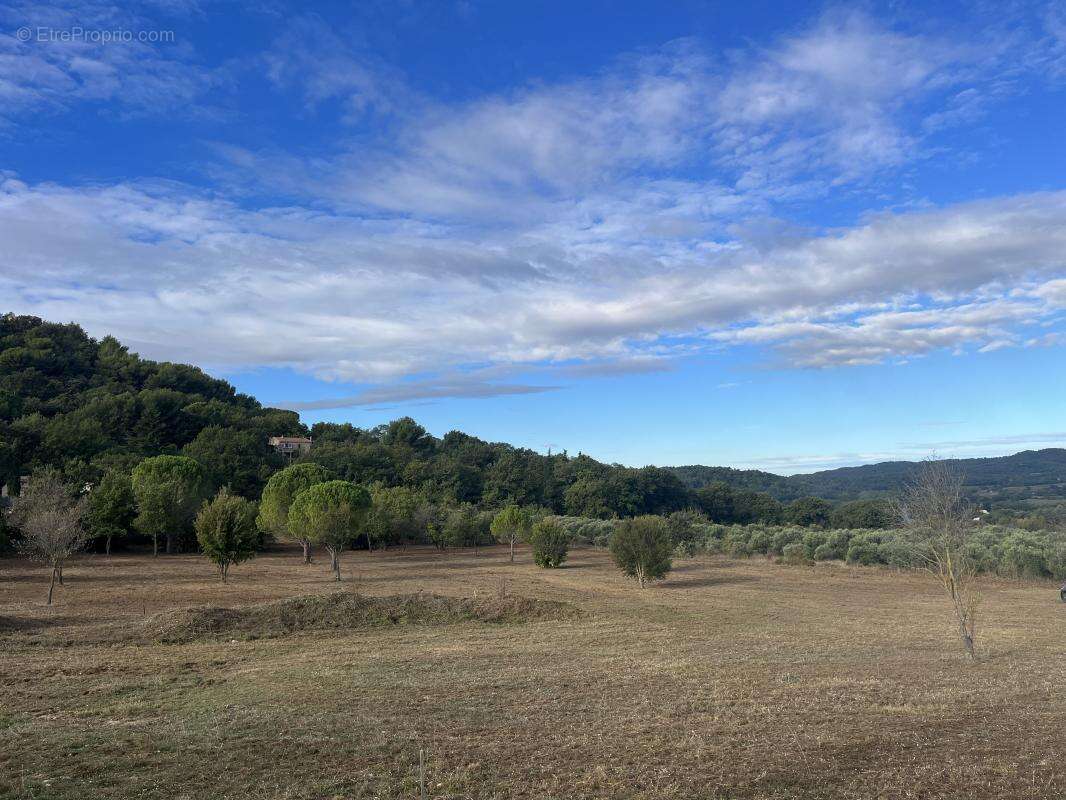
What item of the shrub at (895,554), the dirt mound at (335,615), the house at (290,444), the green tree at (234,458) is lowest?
the shrub at (895,554)

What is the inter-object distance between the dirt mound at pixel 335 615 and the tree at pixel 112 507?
32.7 m

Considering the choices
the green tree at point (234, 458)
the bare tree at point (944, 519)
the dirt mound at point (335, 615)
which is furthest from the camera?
the green tree at point (234, 458)

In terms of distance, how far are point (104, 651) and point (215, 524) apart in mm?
19627

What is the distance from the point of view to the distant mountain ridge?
330 feet

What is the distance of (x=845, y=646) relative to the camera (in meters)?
18.4

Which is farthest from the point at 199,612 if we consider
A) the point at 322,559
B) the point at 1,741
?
the point at 322,559

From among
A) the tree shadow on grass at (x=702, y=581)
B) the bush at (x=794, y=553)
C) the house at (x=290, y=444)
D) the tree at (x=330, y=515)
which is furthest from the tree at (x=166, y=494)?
the bush at (x=794, y=553)

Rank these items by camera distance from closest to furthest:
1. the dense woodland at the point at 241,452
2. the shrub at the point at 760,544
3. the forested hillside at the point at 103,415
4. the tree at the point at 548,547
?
the tree at the point at 548,547, the shrub at the point at 760,544, the forested hillside at the point at 103,415, the dense woodland at the point at 241,452

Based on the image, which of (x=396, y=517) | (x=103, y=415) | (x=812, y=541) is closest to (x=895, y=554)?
(x=812, y=541)

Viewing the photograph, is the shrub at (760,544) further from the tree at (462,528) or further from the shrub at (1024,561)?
the tree at (462,528)

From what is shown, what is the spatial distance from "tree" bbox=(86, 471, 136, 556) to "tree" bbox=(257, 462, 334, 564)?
1045cm

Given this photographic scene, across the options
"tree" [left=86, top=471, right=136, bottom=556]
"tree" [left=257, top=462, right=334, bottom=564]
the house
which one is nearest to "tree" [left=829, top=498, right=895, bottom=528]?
"tree" [left=257, top=462, right=334, bottom=564]

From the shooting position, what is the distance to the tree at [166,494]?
50.8 m

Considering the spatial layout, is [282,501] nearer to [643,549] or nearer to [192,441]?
[643,549]
